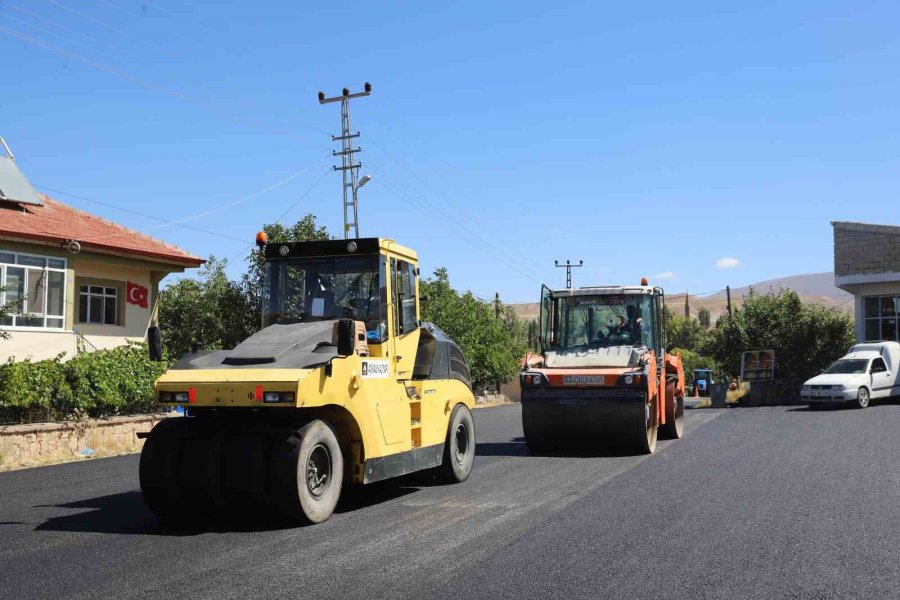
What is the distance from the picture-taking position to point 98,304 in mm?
23062

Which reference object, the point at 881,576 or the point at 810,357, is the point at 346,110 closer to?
the point at 810,357

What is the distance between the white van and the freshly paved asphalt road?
15.1 meters

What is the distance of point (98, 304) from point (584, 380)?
14070 mm

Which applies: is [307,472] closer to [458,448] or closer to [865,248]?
[458,448]

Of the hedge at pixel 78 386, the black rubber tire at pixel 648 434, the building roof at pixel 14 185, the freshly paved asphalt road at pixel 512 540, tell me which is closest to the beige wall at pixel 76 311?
the building roof at pixel 14 185

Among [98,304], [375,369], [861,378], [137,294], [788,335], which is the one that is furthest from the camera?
[788,335]

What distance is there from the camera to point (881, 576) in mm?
6430

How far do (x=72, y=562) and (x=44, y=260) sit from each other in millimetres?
15604

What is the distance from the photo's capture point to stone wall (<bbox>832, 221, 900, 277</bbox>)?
33.7 m

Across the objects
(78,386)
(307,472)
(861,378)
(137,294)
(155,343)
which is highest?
(137,294)

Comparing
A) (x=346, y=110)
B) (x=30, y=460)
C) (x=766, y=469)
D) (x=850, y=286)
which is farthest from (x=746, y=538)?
(x=346, y=110)

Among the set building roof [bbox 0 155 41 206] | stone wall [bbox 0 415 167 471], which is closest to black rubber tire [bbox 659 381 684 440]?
stone wall [bbox 0 415 167 471]

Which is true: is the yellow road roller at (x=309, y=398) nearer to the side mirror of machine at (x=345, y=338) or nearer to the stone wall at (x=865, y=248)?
the side mirror of machine at (x=345, y=338)

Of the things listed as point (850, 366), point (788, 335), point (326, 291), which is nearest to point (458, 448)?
point (326, 291)
